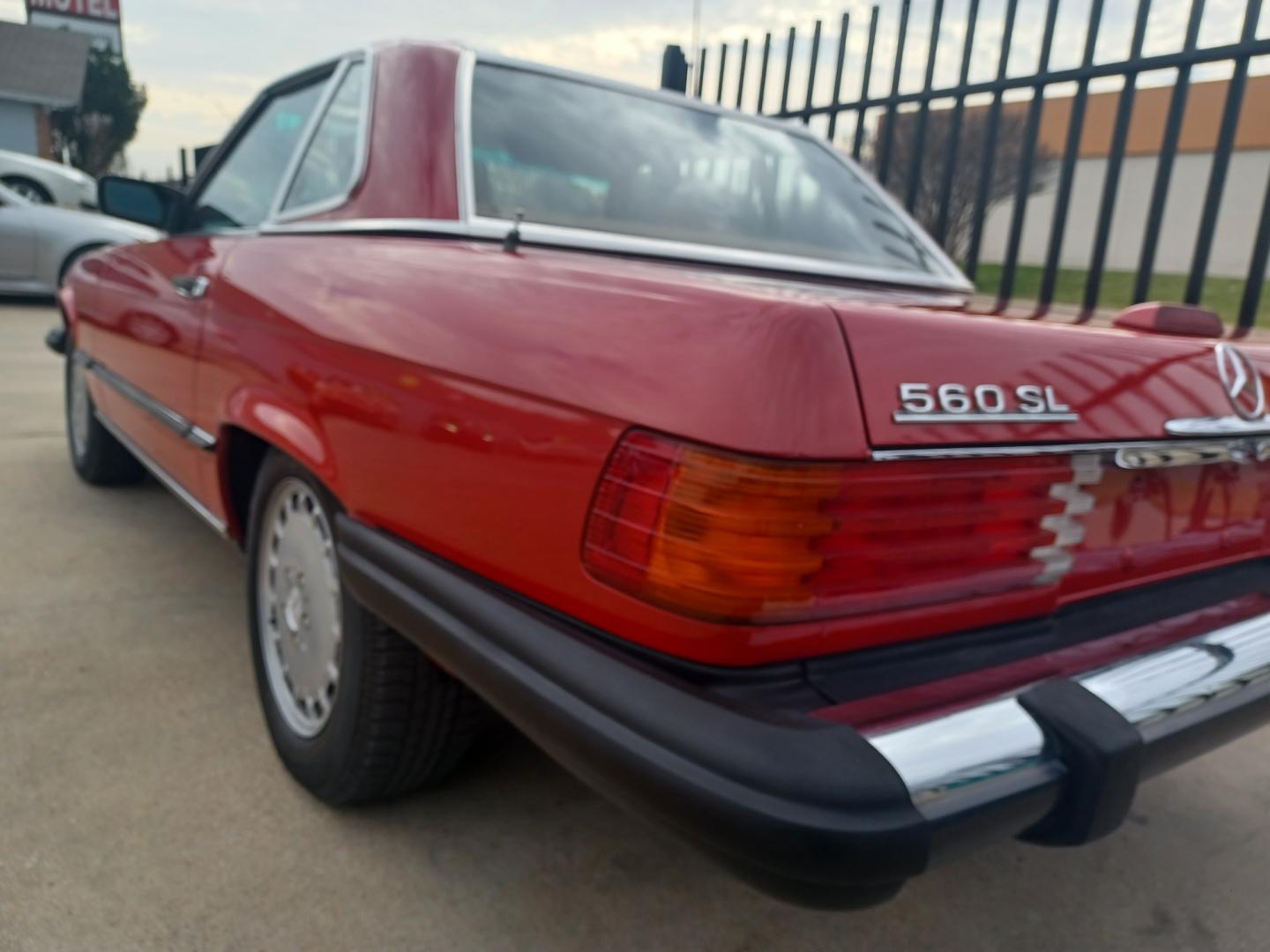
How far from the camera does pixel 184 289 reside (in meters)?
2.62

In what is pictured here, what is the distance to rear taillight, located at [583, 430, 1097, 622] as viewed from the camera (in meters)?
1.18

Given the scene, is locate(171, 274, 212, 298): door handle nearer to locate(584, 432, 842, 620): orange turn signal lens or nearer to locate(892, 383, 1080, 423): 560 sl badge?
locate(584, 432, 842, 620): orange turn signal lens

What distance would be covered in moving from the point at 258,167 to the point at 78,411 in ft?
6.99

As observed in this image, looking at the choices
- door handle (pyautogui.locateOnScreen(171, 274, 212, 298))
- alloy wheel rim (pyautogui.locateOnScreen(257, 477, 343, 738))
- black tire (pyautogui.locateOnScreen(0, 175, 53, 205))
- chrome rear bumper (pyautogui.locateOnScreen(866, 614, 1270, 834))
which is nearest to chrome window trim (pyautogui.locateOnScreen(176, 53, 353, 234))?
door handle (pyautogui.locateOnScreen(171, 274, 212, 298))

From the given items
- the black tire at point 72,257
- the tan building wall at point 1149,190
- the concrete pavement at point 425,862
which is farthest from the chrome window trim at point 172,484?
the tan building wall at point 1149,190

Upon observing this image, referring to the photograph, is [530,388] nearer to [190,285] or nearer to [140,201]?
[190,285]

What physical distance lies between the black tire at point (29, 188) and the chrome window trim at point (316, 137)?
12830 millimetres

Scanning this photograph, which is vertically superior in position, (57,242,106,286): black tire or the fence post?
the fence post

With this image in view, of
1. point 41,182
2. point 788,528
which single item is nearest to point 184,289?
point 788,528

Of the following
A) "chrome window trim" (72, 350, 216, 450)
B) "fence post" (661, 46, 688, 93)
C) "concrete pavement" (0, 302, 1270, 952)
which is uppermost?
"fence post" (661, 46, 688, 93)

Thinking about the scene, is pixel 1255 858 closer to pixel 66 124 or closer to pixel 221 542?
pixel 221 542

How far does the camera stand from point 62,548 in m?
3.51

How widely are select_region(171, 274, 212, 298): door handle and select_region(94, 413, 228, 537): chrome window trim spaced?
0.57m

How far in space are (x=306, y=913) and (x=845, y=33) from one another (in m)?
5.10
